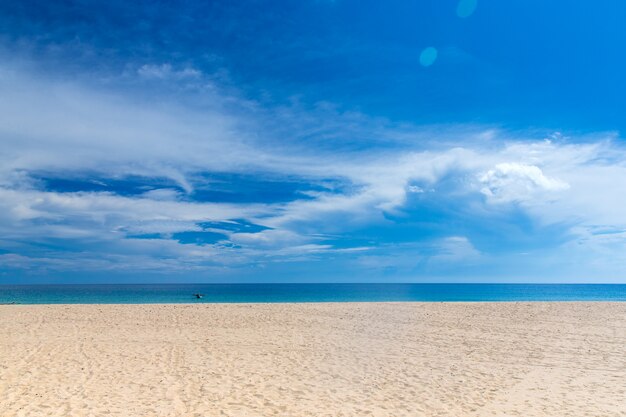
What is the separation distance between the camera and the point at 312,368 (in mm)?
15164

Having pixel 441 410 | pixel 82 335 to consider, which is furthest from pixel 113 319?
pixel 441 410

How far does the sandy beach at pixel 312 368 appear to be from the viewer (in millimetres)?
10992

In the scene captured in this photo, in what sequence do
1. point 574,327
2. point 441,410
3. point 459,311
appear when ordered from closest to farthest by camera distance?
point 441,410 < point 574,327 < point 459,311

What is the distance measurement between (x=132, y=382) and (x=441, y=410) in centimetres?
871

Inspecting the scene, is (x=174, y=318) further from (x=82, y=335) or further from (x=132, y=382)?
(x=132, y=382)

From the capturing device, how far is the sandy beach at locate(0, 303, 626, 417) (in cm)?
1099

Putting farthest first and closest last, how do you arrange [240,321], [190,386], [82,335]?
[240,321]
[82,335]
[190,386]

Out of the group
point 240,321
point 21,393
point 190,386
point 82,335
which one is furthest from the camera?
point 240,321

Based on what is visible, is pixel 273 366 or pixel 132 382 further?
pixel 273 366

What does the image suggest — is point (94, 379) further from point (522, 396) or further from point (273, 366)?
point (522, 396)

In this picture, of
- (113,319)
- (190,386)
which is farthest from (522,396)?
(113,319)

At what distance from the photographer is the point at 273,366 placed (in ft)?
50.6

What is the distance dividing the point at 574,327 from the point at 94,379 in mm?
24430

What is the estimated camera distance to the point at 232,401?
11.4 metres
